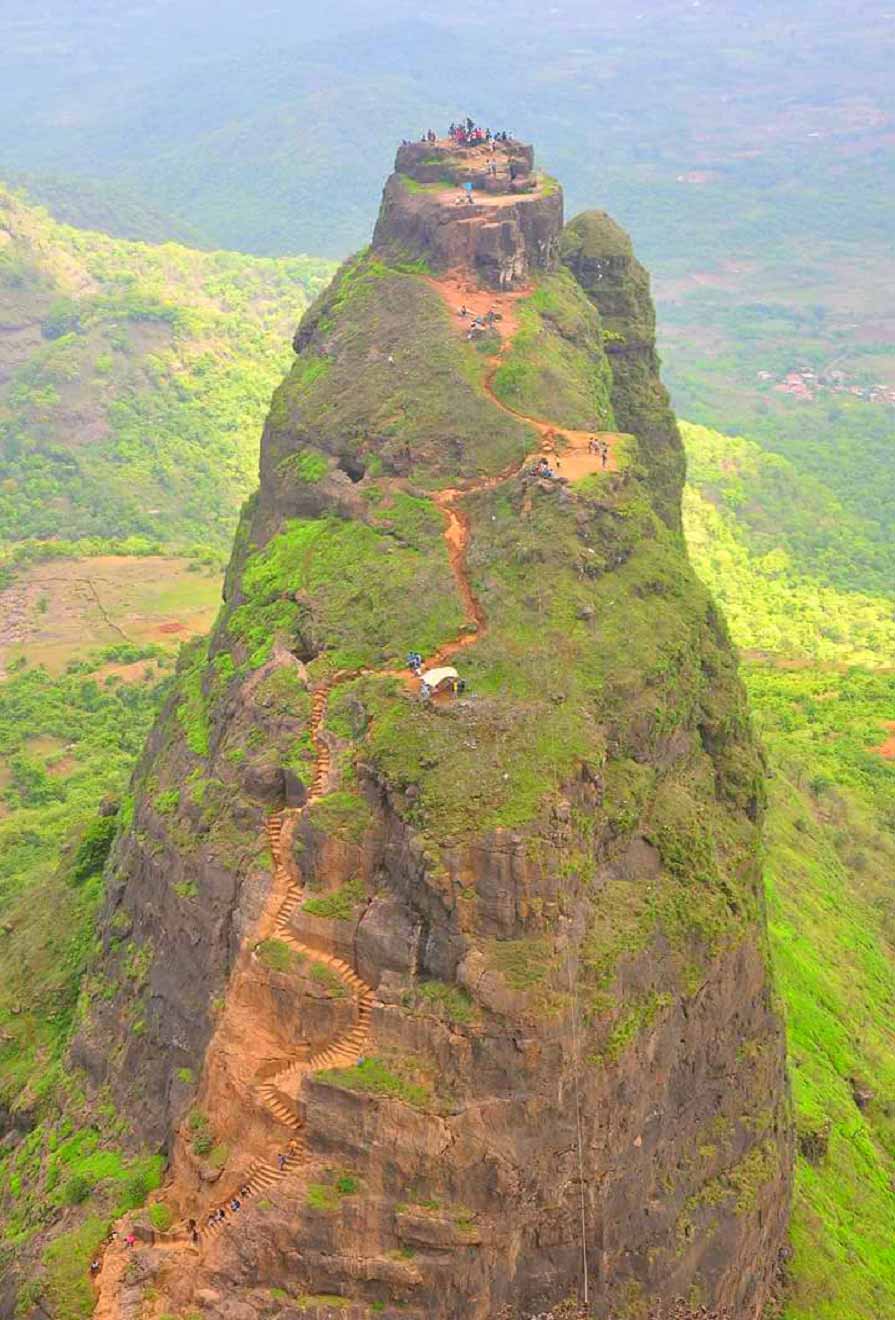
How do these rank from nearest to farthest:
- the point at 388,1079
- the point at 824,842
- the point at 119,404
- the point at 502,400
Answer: the point at 388,1079 < the point at 502,400 < the point at 824,842 < the point at 119,404

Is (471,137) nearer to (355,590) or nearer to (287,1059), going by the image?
(355,590)

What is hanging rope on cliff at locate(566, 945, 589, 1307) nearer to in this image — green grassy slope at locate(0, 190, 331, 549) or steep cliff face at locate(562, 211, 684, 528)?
steep cliff face at locate(562, 211, 684, 528)

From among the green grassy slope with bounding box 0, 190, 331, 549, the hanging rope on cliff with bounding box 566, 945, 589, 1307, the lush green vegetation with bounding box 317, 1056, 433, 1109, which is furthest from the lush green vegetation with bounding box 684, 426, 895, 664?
the lush green vegetation with bounding box 317, 1056, 433, 1109

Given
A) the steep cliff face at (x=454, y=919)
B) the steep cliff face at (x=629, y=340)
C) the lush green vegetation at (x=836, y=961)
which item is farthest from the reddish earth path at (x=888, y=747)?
the steep cliff face at (x=454, y=919)

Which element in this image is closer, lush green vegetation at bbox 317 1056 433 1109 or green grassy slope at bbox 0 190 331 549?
lush green vegetation at bbox 317 1056 433 1109

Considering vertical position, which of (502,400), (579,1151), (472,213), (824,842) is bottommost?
(824,842)

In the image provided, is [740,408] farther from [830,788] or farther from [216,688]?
[216,688]

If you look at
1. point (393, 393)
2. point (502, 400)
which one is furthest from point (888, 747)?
point (393, 393)

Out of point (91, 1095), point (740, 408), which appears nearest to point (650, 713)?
point (91, 1095)
